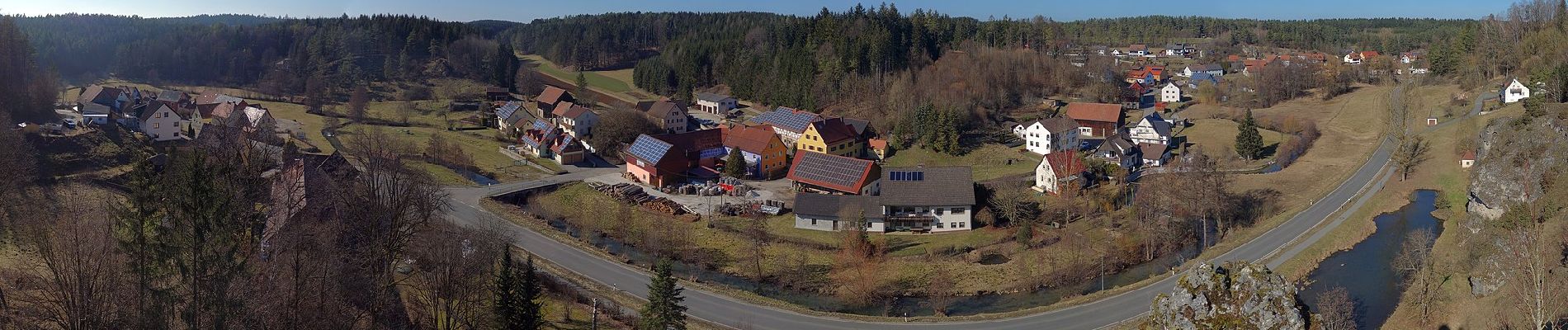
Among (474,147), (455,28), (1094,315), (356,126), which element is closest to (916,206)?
(1094,315)

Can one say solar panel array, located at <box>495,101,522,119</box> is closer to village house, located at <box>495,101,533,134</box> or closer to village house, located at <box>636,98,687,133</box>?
village house, located at <box>495,101,533,134</box>

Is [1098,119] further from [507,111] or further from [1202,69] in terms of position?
[1202,69]

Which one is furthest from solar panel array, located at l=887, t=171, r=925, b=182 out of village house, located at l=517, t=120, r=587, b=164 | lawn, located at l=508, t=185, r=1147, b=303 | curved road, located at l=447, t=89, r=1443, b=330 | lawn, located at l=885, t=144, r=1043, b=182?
village house, located at l=517, t=120, r=587, b=164

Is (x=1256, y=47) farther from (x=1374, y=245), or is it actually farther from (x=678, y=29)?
(x=1374, y=245)

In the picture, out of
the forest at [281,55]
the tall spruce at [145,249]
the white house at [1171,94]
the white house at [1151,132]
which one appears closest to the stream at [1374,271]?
the white house at [1151,132]

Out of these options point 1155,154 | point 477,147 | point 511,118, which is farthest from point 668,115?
point 1155,154

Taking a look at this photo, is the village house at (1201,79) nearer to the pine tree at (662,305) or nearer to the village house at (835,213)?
the village house at (835,213)
